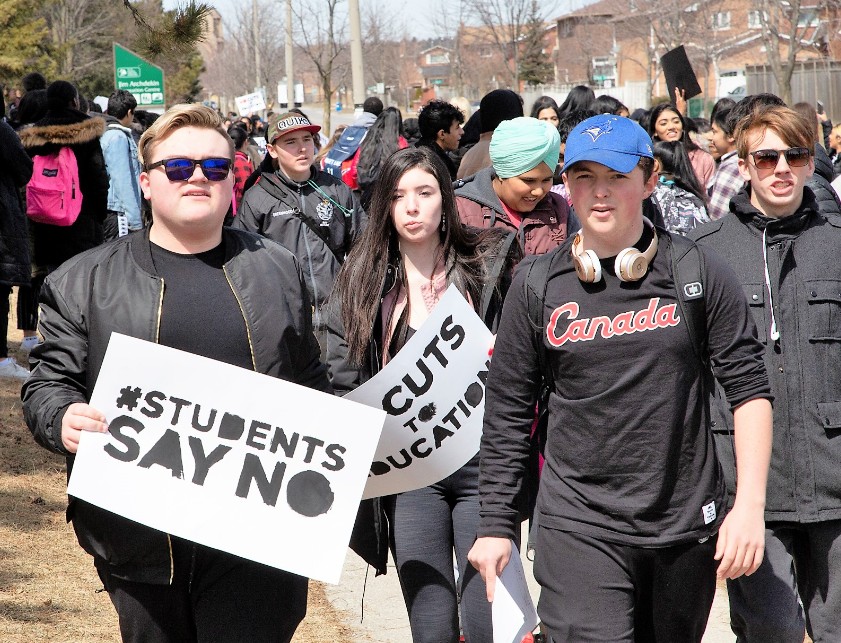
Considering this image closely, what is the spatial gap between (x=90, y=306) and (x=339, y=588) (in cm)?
297

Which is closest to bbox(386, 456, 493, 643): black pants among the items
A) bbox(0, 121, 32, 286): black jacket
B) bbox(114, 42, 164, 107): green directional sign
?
bbox(0, 121, 32, 286): black jacket

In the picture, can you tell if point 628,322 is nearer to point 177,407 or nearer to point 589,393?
point 589,393

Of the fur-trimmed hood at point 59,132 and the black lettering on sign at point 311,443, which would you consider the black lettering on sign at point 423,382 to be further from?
the fur-trimmed hood at point 59,132

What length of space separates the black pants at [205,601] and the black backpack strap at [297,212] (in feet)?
12.5

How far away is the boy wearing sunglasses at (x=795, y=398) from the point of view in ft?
11.9

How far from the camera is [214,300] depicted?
3.10m

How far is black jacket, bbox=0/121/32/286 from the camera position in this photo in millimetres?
8453

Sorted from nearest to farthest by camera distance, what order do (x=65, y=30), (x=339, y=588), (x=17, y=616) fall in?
(x=17, y=616)
(x=339, y=588)
(x=65, y=30)

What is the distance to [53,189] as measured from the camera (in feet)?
31.2

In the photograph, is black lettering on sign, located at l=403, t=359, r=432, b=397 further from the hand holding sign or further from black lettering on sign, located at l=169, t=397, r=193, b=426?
the hand holding sign

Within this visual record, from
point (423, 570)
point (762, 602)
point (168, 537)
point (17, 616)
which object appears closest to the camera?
point (168, 537)

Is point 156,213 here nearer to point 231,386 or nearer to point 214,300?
point 214,300

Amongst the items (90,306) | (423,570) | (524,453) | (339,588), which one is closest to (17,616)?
(339,588)

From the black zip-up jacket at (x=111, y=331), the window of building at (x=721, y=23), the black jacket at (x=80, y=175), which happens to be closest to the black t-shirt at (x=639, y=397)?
the black zip-up jacket at (x=111, y=331)
